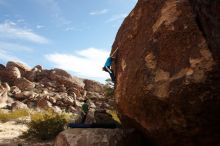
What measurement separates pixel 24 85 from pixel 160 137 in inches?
1286

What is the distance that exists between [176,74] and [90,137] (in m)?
2.22

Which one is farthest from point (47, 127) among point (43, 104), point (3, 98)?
point (3, 98)

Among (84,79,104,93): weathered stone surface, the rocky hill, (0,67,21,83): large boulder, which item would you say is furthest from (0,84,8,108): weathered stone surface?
(84,79,104,93): weathered stone surface

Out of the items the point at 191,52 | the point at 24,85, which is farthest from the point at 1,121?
the point at 24,85

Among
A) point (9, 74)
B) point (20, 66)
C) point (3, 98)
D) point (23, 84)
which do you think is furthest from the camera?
point (20, 66)

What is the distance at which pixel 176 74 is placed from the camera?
4402 millimetres

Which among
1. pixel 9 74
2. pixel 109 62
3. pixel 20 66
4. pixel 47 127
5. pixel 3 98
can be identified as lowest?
pixel 47 127

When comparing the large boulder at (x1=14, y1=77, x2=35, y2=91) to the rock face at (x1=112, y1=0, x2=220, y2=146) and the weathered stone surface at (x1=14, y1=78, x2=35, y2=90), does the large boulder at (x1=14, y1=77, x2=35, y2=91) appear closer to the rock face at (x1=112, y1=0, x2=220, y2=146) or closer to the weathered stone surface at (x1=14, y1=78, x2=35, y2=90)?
the weathered stone surface at (x1=14, y1=78, x2=35, y2=90)

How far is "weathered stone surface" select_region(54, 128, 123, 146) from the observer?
575 centimetres

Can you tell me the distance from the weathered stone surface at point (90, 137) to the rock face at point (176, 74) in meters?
0.67

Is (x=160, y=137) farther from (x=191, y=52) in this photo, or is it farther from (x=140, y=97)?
(x=191, y=52)

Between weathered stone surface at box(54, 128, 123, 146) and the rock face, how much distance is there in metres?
0.67

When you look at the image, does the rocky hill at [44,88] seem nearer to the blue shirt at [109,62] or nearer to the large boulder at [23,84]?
the large boulder at [23,84]

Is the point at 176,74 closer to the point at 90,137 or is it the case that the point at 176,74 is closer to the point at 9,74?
the point at 90,137
